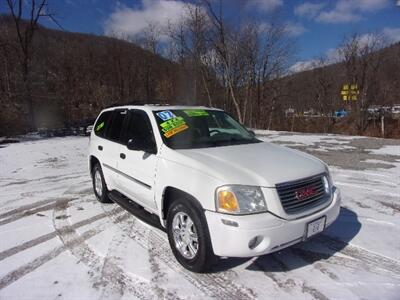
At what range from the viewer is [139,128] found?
4324mm

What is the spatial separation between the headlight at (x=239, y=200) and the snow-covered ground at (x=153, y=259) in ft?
2.48

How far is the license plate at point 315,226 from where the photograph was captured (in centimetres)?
306

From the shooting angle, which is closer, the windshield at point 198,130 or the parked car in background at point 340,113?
the windshield at point 198,130

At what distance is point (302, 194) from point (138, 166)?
2008 mm

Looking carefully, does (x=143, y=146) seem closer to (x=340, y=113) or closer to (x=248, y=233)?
(x=248, y=233)

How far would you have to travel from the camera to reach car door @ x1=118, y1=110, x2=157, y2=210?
3.79 m

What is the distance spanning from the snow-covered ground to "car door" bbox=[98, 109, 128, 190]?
60cm

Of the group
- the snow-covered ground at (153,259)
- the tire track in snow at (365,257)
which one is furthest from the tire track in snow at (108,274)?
the tire track in snow at (365,257)

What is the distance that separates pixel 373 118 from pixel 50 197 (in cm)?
3870

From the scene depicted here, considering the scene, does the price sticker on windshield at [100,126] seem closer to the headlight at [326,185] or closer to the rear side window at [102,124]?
the rear side window at [102,124]

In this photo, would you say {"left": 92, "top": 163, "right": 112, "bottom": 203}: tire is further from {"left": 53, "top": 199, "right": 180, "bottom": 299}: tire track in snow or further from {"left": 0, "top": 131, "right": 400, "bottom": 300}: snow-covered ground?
{"left": 53, "top": 199, "right": 180, "bottom": 299}: tire track in snow

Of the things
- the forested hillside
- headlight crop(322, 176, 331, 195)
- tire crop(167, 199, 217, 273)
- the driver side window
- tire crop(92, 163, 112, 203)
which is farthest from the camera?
the forested hillside

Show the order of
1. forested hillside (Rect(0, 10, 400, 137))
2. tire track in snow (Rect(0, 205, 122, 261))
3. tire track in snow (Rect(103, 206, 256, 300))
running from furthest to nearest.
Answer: forested hillside (Rect(0, 10, 400, 137)) → tire track in snow (Rect(0, 205, 122, 261)) → tire track in snow (Rect(103, 206, 256, 300))

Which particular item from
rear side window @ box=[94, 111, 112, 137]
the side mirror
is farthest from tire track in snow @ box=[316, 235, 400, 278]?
rear side window @ box=[94, 111, 112, 137]
